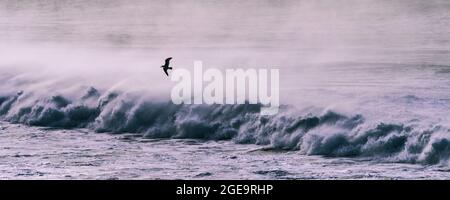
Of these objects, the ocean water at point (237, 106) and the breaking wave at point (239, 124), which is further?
the breaking wave at point (239, 124)

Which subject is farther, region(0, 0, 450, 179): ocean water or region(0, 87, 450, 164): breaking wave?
region(0, 87, 450, 164): breaking wave

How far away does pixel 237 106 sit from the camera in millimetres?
20844

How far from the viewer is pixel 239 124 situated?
20016 mm

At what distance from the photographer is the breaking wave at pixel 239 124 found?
682 inches

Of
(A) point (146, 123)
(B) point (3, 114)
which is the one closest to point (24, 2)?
(B) point (3, 114)

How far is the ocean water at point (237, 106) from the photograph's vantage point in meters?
16.5

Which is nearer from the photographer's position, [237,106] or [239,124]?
[239,124]

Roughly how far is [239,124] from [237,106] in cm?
90

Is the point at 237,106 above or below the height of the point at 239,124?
above

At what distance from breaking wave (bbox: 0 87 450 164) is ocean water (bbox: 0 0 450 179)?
36mm

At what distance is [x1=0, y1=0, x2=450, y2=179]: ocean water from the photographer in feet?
54.2

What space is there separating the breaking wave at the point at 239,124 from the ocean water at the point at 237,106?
0.12 ft

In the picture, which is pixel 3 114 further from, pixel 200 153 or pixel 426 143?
pixel 426 143
